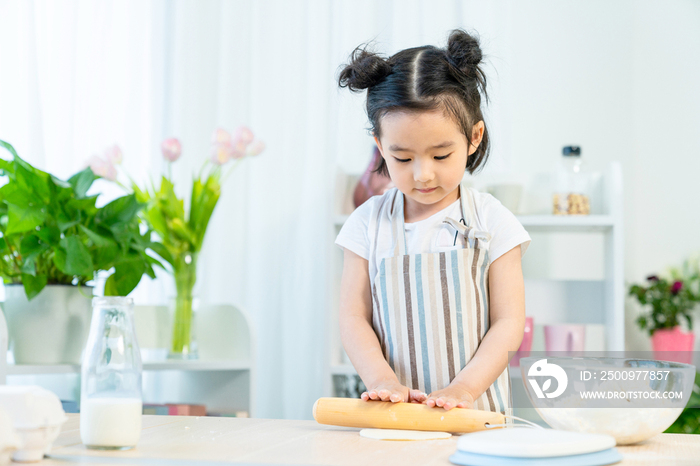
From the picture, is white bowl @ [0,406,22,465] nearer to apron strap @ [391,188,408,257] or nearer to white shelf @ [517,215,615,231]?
apron strap @ [391,188,408,257]

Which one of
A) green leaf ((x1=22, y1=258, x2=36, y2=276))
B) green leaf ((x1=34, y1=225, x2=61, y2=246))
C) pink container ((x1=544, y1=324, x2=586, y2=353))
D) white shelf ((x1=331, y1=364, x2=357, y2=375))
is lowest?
white shelf ((x1=331, y1=364, x2=357, y2=375))

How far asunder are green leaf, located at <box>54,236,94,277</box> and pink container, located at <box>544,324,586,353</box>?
126cm

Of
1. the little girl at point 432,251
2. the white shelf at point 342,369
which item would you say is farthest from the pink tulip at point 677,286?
the little girl at point 432,251

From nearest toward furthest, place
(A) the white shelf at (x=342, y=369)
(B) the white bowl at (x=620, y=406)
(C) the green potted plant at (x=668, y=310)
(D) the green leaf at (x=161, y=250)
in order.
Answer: (B) the white bowl at (x=620, y=406) → (D) the green leaf at (x=161, y=250) → (A) the white shelf at (x=342, y=369) → (C) the green potted plant at (x=668, y=310)

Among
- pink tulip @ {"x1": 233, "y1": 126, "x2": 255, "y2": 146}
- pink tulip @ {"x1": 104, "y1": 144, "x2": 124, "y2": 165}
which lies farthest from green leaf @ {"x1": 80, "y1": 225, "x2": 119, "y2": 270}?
pink tulip @ {"x1": 233, "y1": 126, "x2": 255, "y2": 146}

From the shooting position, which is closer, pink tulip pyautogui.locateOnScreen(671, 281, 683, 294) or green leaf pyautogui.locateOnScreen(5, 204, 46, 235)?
green leaf pyautogui.locateOnScreen(5, 204, 46, 235)

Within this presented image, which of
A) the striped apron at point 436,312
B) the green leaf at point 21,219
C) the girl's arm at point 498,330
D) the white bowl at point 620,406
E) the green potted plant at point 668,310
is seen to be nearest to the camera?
the white bowl at point 620,406

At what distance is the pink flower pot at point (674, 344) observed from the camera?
6.43ft

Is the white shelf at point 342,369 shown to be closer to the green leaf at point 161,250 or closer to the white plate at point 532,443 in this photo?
the green leaf at point 161,250

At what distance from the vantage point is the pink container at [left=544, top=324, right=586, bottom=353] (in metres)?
1.88

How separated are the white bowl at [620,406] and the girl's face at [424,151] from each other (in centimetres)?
40

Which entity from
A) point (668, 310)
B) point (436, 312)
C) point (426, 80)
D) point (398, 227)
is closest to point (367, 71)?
point (426, 80)

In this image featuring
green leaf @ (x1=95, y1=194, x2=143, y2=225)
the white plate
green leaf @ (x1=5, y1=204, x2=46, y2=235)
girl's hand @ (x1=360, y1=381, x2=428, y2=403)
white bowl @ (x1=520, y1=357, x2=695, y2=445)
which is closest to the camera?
the white plate

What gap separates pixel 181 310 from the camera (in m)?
1.77
